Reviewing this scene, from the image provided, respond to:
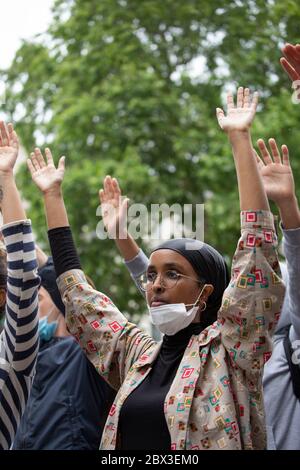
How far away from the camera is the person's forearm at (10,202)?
277 centimetres

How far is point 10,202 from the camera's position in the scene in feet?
9.23

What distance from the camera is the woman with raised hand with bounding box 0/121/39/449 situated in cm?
→ 262

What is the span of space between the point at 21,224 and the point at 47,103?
8736mm

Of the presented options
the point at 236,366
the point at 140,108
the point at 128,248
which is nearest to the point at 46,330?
the point at 128,248

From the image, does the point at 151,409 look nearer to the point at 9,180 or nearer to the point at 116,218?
the point at 9,180

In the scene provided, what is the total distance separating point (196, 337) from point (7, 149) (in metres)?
1.00

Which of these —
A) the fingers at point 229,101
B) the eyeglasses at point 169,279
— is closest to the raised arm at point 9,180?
the eyeglasses at point 169,279

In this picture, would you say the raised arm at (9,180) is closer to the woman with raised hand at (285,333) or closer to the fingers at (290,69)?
the woman with raised hand at (285,333)

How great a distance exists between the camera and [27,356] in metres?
2.66

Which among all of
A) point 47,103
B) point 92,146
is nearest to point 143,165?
point 92,146

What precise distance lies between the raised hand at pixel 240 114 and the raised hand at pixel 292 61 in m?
0.25

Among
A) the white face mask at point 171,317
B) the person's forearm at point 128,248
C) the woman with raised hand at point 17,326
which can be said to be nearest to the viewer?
the woman with raised hand at point 17,326

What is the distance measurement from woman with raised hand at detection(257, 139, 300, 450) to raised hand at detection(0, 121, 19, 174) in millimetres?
907

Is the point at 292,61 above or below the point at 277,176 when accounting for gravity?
above
